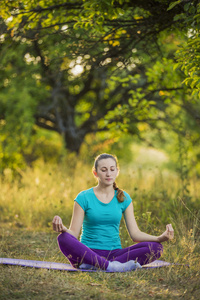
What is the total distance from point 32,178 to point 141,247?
5.19 m

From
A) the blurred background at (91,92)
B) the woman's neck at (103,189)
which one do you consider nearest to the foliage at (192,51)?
the blurred background at (91,92)

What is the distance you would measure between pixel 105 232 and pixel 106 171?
64 centimetres

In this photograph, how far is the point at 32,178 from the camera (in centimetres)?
898

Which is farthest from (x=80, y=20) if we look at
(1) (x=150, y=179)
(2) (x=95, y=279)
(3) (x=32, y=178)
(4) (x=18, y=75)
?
(4) (x=18, y=75)

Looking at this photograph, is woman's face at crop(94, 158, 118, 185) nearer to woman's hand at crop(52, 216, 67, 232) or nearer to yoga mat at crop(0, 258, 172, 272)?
→ woman's hand at crop(52, 216, 67, 232)

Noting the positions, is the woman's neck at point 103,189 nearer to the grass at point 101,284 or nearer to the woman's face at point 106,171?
the woman's face at point 106,171

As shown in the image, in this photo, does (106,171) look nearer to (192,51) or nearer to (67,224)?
(192,51)

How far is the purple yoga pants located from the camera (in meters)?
3.98

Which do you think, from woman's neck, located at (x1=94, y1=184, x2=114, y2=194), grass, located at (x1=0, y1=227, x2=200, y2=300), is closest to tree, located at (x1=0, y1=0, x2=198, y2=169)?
woman's neck, located at (x1=94, y1=184, x2=114, y2=194)

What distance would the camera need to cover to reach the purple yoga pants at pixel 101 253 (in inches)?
157

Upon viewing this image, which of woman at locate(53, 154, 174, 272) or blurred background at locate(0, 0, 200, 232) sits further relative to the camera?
blurred background at locate(0, 0, 200, 232)

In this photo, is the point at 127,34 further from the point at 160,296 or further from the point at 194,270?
the point at 160,296

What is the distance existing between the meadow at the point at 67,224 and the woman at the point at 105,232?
14 centimetres

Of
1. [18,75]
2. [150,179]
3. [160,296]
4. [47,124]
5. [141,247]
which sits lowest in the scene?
[160,296]
